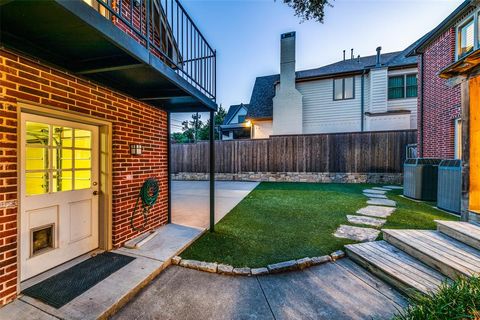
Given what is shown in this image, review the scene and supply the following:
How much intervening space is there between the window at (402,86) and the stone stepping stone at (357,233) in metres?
10.7

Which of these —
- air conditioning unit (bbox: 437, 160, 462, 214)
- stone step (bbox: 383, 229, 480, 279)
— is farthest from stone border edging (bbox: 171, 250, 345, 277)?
air conditioning unit (bbox: 437, 160, 462, 214)

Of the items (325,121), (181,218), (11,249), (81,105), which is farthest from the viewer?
(325,121)

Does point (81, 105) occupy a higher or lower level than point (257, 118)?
lower

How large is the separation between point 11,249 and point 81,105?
1.70 m

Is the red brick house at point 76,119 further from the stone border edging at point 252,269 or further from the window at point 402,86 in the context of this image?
the window at point 402,86

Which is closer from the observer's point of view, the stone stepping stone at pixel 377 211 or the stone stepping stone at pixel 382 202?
the stone stepping stone at pixel 377 211

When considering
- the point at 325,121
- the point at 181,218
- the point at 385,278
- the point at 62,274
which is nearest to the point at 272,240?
the point at 385,278

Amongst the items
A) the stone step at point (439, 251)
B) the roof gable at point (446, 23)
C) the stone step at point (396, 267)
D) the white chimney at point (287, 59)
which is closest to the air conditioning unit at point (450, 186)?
the stone step at point (439, 251)

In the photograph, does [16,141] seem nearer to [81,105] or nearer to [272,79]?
[81,105]

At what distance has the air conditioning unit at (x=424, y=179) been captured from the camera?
597 cm

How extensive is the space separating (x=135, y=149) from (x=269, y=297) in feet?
9.67

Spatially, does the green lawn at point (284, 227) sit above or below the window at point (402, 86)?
below

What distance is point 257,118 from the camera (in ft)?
45.3

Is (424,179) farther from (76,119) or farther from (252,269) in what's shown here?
(76,119)
